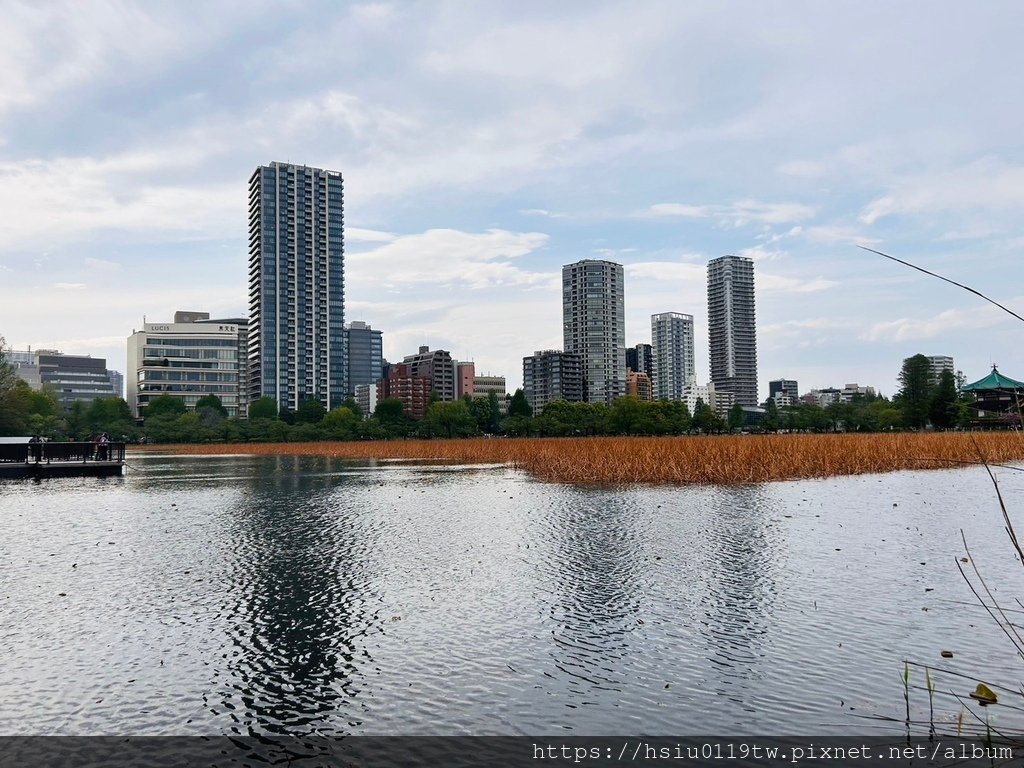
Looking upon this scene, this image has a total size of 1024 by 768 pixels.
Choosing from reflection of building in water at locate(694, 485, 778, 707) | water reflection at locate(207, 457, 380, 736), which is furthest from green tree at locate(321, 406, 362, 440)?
reflection of building in water at locate(694, 485, 778, 707)

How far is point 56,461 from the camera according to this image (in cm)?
5125

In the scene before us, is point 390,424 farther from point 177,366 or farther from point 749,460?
point 749,460

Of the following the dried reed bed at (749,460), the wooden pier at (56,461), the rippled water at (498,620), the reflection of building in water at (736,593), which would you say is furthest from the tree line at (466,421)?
the rippled water at (498,620)

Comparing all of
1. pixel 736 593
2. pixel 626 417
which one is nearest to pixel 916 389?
pixel 626 417

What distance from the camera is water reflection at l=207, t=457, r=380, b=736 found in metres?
7.88

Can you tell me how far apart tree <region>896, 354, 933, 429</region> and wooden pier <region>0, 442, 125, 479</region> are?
105 m

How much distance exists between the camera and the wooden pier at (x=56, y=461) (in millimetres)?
48094

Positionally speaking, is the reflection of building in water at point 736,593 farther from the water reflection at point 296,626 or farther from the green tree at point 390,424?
the green tree at point 390,424

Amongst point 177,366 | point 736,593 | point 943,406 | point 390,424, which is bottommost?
point 736,593

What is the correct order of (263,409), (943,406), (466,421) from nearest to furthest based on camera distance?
(943,406) < (466,421) < (263,409)

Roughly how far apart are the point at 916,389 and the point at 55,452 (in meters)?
113

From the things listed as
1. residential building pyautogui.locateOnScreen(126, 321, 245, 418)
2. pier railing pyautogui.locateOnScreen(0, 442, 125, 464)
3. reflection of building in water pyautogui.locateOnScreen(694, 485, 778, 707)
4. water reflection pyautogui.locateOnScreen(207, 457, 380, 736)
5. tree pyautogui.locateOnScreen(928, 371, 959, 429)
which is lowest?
water reflection pyautogui.locateOnScreen(207, 457, 380, 736)

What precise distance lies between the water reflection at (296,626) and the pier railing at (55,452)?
36.6m

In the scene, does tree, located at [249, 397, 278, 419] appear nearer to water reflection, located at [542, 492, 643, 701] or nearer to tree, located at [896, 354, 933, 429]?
tree, located at [896, 354, 933, 429]
